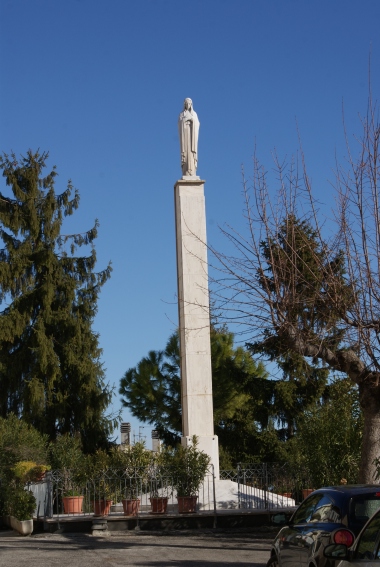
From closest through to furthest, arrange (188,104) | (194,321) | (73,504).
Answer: (73,504) < (194,321) < (188,104)

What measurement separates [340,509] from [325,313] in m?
6.28

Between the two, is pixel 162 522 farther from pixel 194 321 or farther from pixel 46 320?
pixel 46 320

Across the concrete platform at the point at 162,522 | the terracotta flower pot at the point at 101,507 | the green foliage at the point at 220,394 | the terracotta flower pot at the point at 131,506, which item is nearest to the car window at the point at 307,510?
the concrete platform at the point at 162,522

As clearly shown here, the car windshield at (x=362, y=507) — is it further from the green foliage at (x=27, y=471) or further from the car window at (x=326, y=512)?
the green foliage at (x=27, y=471)

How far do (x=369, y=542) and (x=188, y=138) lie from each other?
20197mm

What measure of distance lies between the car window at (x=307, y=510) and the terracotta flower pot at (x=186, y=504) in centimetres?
1155

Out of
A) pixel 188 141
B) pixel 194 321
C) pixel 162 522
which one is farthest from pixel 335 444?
pixel 188 141

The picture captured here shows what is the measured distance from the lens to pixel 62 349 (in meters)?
34.2

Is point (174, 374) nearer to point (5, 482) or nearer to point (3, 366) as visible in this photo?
point (3, 366)

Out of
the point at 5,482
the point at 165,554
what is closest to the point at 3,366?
the point at 5,482

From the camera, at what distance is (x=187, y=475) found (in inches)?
799

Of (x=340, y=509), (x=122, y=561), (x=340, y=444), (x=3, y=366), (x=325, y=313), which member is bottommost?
(x=122, y=561)

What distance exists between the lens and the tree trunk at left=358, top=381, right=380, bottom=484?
13875 mm

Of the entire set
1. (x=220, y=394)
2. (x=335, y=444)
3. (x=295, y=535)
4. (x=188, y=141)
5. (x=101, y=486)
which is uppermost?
(x=188, y=141)
